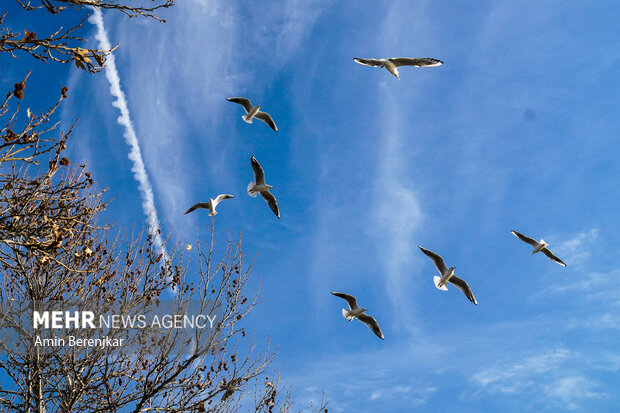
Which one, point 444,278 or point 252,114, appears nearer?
point 444,278

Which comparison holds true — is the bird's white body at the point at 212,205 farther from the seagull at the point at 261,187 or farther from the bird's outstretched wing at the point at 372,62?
the bird's outstretched wing at the point at 372,62

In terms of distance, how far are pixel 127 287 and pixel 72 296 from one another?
1.14 meters

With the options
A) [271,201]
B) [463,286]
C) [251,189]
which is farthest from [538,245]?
[251,189]

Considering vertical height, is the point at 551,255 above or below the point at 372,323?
above

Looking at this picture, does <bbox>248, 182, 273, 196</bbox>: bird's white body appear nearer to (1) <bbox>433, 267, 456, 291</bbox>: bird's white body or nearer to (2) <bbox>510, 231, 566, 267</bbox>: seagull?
(1) <bbox>433, 267, 456, 291</bbox>: bird's white body

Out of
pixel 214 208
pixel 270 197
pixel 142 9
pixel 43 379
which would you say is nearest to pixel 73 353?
pixel 43 379

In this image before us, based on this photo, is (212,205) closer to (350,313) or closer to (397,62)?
(350,313)

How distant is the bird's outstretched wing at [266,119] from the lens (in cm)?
943

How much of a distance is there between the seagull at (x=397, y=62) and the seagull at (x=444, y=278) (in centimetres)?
343

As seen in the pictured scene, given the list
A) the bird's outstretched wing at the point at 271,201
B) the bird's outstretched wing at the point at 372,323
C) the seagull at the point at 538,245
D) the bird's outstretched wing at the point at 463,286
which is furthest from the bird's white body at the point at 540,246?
the bird's outstretched wing at the point at 271,201

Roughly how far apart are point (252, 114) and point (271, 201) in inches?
76.1

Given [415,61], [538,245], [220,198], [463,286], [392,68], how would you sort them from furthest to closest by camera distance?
[538,245]
[463,286]
[220,198]
[392,68]
[415,61]

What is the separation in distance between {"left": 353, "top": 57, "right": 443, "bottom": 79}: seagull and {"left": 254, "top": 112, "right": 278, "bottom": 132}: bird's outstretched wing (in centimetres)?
234

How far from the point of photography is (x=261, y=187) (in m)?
8.73
